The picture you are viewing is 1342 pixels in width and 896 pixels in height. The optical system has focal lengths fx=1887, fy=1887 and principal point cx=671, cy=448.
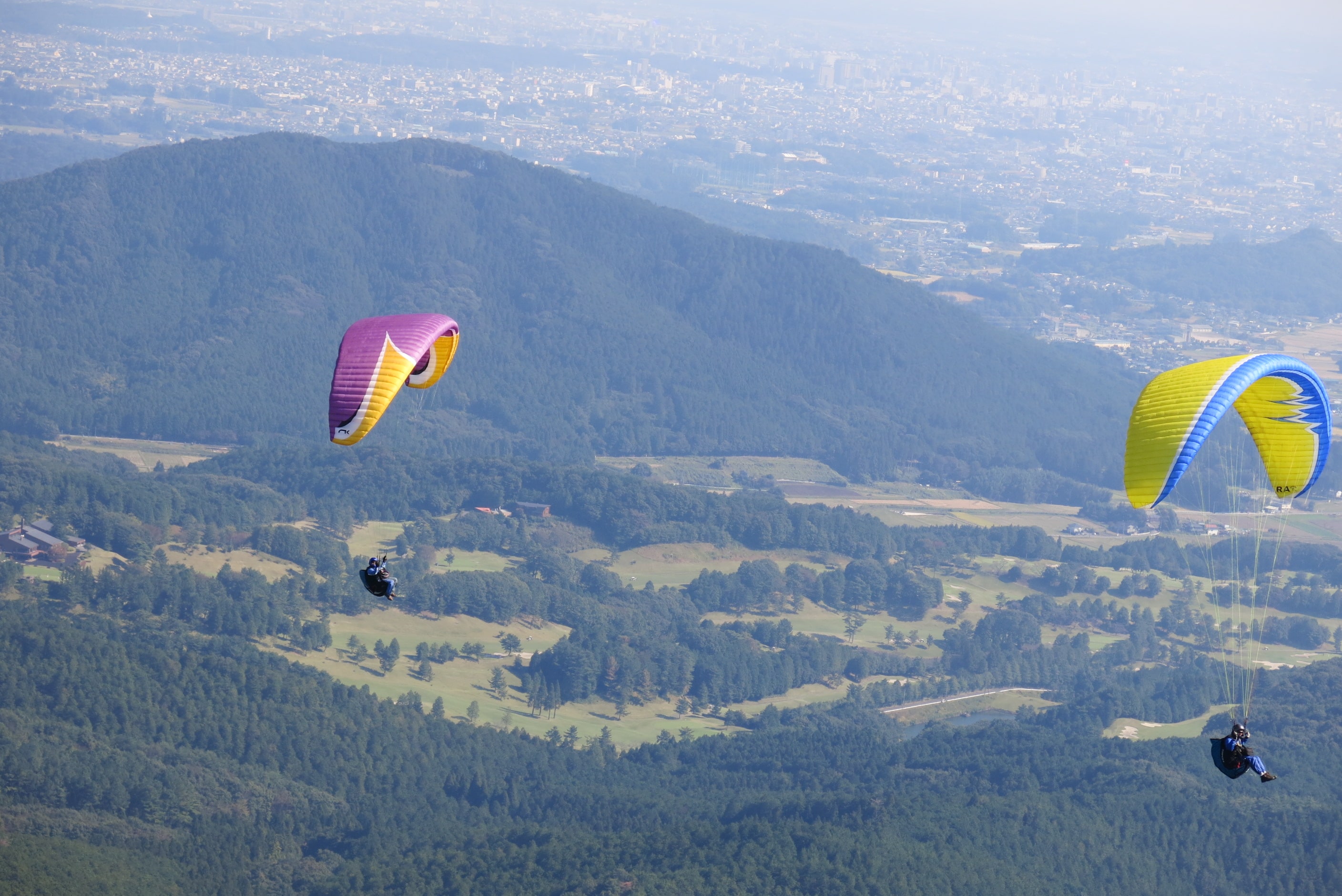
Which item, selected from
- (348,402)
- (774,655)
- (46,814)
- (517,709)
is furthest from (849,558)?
(348,402)

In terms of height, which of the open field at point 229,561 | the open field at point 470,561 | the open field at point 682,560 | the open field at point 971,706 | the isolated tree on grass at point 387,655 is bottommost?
the open field at point 971,706

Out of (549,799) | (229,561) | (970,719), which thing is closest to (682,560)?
(970,719)

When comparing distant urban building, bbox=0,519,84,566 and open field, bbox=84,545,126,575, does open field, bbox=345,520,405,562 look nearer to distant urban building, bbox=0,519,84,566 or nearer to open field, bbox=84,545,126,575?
open field, bbox=84,545,126,575

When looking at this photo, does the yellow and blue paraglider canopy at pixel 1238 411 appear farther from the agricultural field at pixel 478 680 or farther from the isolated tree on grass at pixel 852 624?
the isolated tree on grass at pixel 852 624

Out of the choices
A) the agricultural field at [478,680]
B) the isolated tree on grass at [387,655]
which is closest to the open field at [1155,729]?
the agricultural field at [478,680]

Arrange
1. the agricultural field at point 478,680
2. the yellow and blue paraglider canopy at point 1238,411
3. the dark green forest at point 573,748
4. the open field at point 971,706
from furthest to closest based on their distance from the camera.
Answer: the open field at point 971,706
the agricultural field at point 478,680
the dark green forest at point 573,748
the yellow and blue paraglider canopy at point 1238,411

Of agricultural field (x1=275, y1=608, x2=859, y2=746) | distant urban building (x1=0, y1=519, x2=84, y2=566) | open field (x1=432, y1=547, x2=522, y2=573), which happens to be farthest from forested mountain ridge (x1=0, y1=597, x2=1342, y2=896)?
open field (x1=432, y1=547, x2=522, y2=573)

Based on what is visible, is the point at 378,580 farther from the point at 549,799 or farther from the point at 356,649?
the point at 356,649
